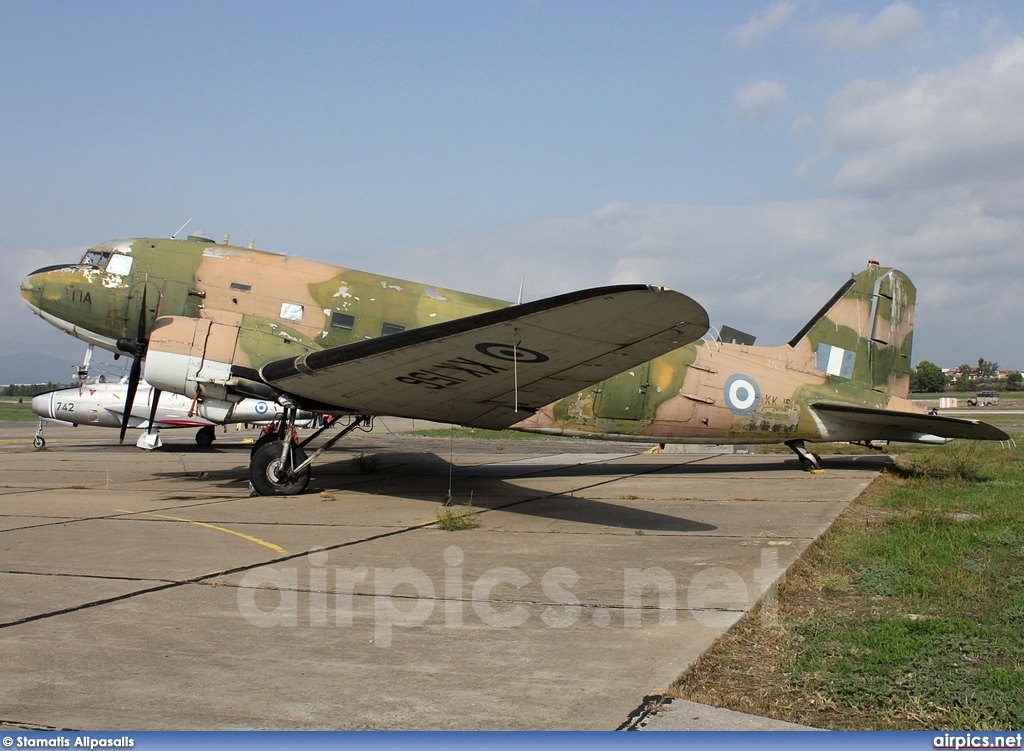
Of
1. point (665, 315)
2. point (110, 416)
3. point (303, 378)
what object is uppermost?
point (665, 315)

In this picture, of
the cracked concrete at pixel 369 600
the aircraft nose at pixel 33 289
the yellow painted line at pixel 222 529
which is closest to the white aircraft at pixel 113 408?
the aircraft nose at pixel 33 289

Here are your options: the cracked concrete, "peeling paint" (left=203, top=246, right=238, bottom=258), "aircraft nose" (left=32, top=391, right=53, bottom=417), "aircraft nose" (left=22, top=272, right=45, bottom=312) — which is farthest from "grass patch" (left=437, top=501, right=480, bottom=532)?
"aircraft nose" (left=32, top=391, right=53, bottom=417)

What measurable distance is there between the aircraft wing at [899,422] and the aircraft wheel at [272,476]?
9965mm

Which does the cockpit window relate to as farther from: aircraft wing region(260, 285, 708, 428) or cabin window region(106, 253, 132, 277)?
aircraft wing region(260, 285, 708, 428)

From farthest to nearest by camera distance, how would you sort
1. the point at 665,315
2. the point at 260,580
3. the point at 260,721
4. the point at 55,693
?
the point at 665,315, the point at 260,580, the point at 55,693, the point at 260,721

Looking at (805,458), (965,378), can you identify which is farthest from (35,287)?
(965,378)

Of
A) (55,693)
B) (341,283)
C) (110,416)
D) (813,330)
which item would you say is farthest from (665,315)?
(110,416)

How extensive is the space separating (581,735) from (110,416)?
1043 inches

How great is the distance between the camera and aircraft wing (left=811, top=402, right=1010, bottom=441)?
47.7ft

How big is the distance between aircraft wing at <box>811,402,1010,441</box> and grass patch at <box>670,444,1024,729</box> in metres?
5.43

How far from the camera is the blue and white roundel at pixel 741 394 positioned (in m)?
15.4

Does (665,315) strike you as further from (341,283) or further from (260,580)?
(341,283)

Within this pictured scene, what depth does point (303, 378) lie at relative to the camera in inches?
444

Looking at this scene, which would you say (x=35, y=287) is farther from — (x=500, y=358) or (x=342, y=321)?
(x=500, y=358)
